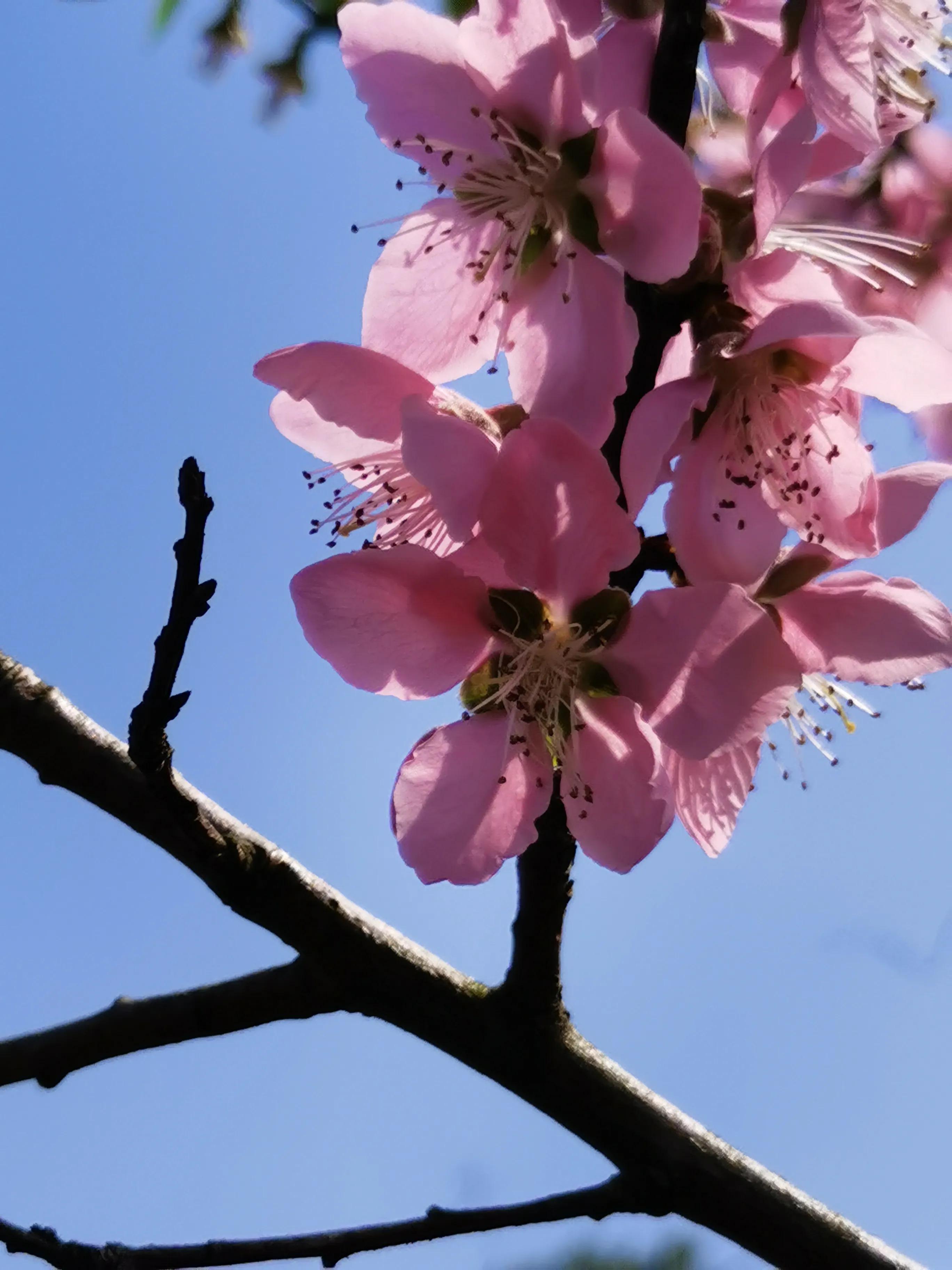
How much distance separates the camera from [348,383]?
0.90 meters

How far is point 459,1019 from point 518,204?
77 cm

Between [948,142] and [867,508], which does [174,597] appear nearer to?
[867,508]

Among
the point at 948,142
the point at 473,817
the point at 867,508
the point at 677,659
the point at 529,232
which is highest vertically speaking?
the point at 948,142

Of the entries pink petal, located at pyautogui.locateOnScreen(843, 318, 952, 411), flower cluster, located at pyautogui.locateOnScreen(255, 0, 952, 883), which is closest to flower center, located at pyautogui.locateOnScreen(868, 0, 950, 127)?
flower cluster, located at pyautogui.locateOnScreen(255, 0, 952, 883)

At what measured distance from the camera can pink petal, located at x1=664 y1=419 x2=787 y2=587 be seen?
842 millimetres

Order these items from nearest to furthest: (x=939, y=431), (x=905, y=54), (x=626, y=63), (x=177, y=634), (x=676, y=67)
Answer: (x=177, y=634) < (x=676, y=67) < (x=626, y=63) < (x=905, y=54) < (x=939, y=431)

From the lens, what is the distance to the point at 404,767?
0.95m

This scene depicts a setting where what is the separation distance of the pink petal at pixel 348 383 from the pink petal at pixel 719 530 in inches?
8.6

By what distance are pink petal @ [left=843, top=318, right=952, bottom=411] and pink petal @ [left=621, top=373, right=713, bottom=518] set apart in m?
0.14

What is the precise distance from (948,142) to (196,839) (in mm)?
1091

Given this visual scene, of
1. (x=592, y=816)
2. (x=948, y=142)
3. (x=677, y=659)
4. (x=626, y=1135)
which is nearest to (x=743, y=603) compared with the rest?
(x=677, y=659)

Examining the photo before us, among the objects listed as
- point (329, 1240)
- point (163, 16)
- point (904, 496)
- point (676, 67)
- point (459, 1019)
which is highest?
point (163, 16)

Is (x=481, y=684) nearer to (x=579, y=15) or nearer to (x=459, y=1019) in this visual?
(x=459, y=1019)

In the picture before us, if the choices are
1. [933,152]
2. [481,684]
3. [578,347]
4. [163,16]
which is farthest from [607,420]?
[163,16]
